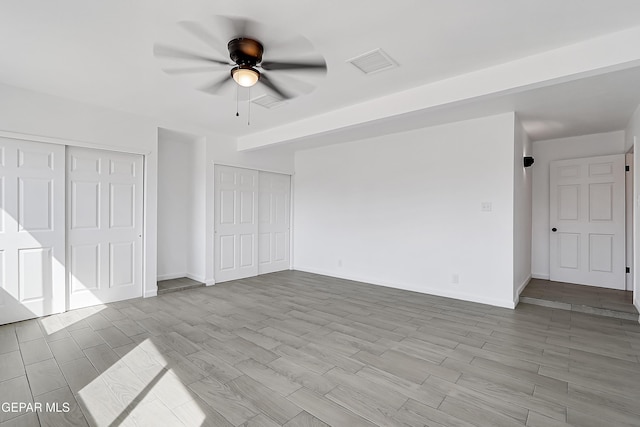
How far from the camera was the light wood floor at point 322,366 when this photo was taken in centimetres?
196

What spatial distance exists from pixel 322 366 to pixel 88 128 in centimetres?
414

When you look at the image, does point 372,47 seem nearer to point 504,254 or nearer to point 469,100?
point 469,100

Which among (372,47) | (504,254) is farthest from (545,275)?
(372,47)

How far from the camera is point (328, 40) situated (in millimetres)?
2537

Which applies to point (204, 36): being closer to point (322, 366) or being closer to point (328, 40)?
point (328, 40)

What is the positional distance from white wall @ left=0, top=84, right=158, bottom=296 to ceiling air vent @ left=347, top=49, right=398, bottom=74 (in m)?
3.34

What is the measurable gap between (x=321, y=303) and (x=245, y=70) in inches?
123

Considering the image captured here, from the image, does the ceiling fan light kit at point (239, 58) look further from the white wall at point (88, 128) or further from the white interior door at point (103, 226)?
the white interior door at point (103, 226)

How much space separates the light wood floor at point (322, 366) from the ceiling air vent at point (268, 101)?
2.70 m

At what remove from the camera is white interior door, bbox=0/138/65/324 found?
11.4ft

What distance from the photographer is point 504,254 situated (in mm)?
4152

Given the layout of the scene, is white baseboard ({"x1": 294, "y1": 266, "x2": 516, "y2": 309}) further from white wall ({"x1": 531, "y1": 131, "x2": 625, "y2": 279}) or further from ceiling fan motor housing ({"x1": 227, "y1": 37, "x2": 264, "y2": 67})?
ceiling fan motor housing ({"x1": 227, "y1": 37, "x2": 264, "y2": 67})

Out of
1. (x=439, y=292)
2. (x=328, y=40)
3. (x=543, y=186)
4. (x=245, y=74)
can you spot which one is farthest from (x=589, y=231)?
(x=245, y=74)

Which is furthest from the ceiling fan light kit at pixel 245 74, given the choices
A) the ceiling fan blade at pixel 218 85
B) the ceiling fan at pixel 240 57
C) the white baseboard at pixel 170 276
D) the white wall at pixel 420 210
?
the white baseboard at pixel 170 276
